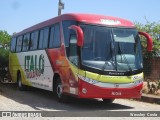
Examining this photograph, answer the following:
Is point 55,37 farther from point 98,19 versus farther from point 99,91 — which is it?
point 99,91

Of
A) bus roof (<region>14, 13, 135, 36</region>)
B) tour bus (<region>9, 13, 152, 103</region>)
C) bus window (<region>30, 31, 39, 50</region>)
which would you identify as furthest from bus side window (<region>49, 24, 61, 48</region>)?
bus window (<region>30, 31, 39, 50</region>)

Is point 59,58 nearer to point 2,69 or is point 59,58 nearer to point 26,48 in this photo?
point 26,48

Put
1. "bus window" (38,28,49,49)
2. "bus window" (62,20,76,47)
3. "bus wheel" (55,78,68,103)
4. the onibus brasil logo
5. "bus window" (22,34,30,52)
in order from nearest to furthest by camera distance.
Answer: "bus window" (62,20,76,47) < "bus wheel" (55,78,68,103) < "bus window" (38,28,49,49) < the onibus brasil logo < "bus window" (22,34,30,52)

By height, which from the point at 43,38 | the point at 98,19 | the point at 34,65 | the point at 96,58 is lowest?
the point at 34,65

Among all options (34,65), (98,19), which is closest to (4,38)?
(34,65)

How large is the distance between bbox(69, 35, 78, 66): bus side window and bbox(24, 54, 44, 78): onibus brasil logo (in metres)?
3.59

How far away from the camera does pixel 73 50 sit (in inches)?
525

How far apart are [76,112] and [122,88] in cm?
188

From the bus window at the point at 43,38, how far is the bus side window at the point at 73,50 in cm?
311

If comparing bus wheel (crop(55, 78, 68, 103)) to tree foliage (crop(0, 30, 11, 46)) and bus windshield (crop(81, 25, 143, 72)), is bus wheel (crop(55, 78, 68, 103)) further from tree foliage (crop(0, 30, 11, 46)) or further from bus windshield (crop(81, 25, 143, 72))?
tree foliage (crop(0, 30, 11, 46))

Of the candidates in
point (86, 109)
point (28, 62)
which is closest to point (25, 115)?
point (86, 109)

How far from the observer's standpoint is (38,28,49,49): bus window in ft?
54.2

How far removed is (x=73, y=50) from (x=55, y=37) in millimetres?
2111

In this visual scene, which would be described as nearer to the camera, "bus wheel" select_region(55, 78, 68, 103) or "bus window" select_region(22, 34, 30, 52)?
"bus wheel" select_region(55, 78, 68, 103)
